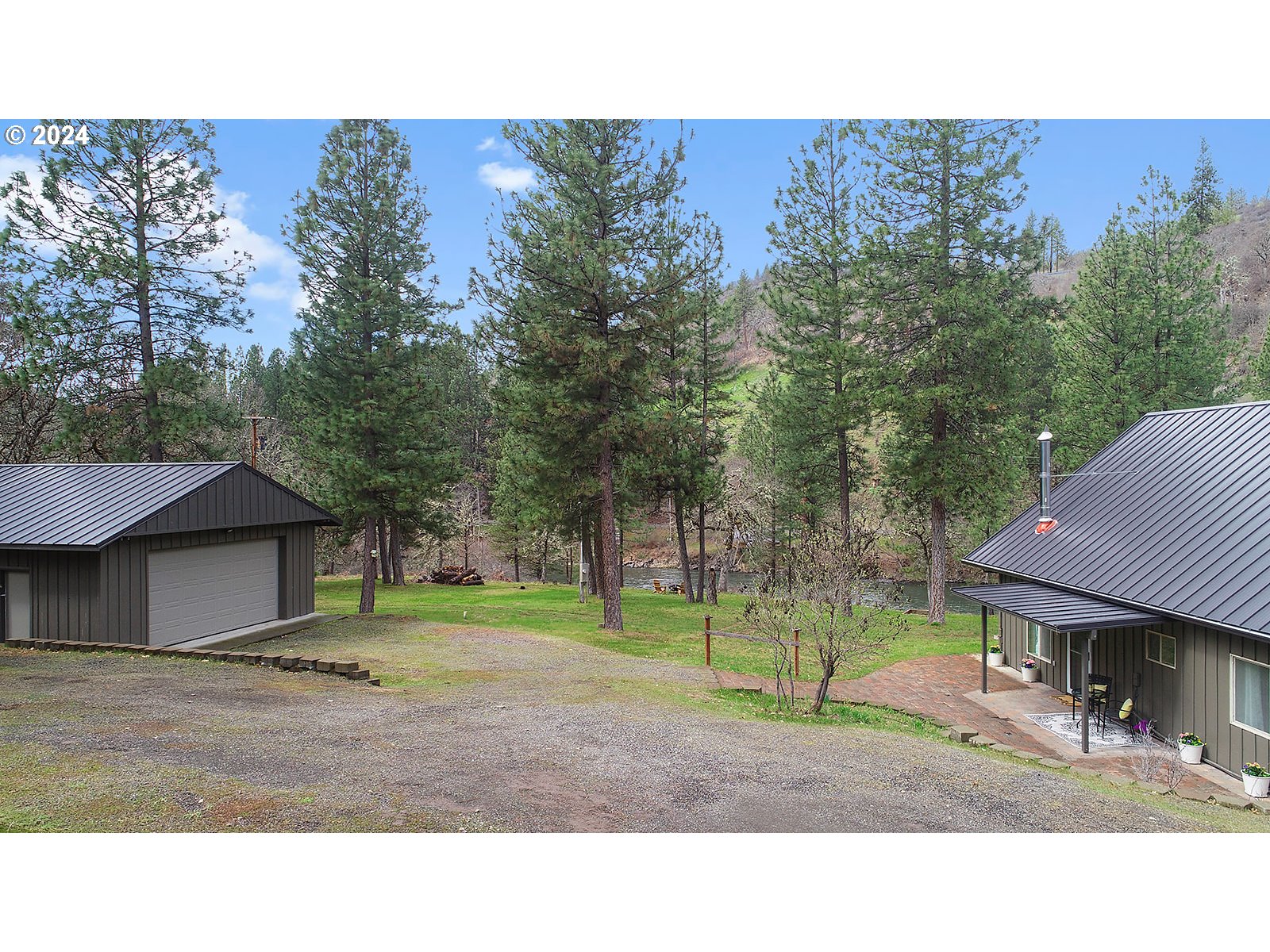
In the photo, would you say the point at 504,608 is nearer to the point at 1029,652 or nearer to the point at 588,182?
the point at 588,182

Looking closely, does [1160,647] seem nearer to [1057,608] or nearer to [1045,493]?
[1057,608]

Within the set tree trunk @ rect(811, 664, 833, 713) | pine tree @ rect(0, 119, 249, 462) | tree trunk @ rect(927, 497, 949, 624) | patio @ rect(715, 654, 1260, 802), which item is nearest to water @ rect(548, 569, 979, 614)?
tree trunk @ rect(927, 497, 949, 624)

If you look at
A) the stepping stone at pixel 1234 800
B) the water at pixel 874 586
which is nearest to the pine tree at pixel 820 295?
the water at pixel 874 586

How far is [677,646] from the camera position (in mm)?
15547

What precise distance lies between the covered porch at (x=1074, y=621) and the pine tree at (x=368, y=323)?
42.6 ft

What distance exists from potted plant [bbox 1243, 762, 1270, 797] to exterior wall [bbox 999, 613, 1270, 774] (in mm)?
254

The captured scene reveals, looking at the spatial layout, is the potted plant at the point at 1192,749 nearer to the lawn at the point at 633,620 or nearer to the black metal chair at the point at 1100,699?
the black metal chair at the point at 1100,699

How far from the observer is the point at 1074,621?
962 centimetres

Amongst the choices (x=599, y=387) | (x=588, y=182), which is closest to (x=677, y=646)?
(x=599, y=387)

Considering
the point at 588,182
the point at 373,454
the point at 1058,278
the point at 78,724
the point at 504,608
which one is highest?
the point at 1058,278

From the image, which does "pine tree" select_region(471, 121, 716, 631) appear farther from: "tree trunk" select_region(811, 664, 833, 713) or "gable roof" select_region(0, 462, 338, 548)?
"tree trunk" select_region(811, 664, 833, 713)

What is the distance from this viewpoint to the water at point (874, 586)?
24.5 meters

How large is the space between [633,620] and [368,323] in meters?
9.85

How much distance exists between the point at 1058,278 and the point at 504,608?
79191mm
